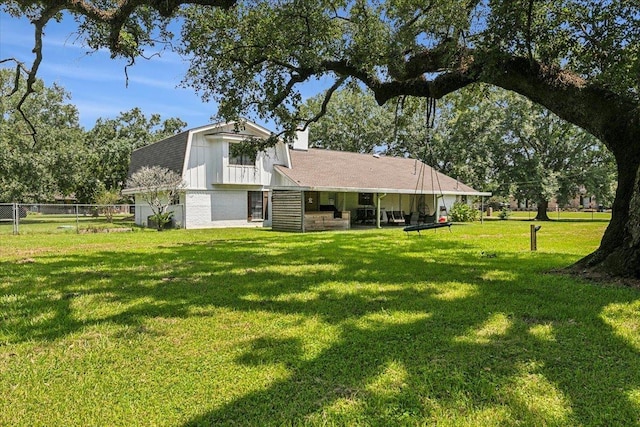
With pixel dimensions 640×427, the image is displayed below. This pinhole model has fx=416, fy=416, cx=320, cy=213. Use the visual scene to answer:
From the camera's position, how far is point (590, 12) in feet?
24.1

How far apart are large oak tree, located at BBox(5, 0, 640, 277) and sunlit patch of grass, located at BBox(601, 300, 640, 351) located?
69.8 inches

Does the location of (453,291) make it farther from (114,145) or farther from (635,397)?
(114,145)

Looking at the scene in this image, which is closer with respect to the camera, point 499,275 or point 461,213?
point 499,275

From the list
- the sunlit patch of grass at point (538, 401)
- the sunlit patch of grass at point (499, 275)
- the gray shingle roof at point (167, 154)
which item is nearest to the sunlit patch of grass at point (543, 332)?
the sunlit patch of grass at point (538, 401)

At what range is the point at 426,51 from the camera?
28.6 feet

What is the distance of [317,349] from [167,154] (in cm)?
Answer: 2172

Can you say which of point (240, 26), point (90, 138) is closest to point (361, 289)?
point (240, 26)

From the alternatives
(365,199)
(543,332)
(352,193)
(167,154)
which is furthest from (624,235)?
(167,154)

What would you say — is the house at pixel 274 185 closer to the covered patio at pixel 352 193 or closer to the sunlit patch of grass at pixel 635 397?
the covered patio at pixel 352 193

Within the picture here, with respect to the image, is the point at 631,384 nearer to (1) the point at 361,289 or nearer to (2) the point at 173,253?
(1) the point at 361,289

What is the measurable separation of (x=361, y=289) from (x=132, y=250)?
25.6ft

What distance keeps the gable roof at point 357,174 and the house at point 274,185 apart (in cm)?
6

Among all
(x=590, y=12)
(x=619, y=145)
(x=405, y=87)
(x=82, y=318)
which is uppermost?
(x=590, y=12)

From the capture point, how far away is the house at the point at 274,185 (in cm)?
2016
